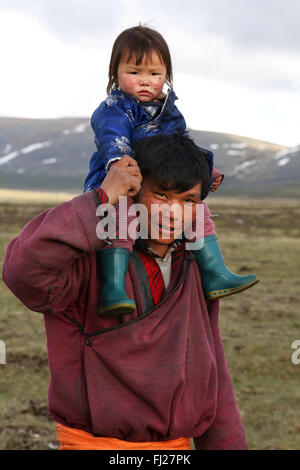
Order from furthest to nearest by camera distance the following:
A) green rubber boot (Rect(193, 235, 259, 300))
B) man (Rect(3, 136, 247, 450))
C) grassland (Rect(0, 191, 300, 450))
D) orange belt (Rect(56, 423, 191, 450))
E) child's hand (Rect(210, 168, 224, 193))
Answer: grassland (Rect(0, 191, 300, 450)) < child's hand (Rect(210, 168, 224, 193)) < green rubber boot (Rect(193, 235, 259, 300)) < orange belt (Rect(56, 423, 191, 450)) < man (Rect(3, 136, 247, 450))

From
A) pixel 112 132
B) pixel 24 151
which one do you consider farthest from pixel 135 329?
pixel 24 151

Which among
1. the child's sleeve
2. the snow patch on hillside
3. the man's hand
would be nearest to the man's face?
the man's hand

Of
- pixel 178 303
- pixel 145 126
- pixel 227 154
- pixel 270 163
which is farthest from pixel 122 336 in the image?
pixel 227 154

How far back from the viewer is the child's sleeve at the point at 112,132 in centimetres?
237

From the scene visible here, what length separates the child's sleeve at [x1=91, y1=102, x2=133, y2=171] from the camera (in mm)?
2365

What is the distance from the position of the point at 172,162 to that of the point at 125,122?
1.58ft

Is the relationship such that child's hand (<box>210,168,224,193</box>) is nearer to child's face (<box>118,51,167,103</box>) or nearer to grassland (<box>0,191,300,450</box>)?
child's face (<box>118,51,167,103</box>)

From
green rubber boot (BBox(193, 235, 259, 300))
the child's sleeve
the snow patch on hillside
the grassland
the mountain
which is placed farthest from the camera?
the snow patch on hillside

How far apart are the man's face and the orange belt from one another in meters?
0.76

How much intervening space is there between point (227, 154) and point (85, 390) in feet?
584

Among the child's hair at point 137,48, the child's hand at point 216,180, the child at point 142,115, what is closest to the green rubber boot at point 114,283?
the child at point 142,115

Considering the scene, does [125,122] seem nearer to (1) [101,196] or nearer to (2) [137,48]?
(2) [137,48]

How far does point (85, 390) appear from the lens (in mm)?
2002
